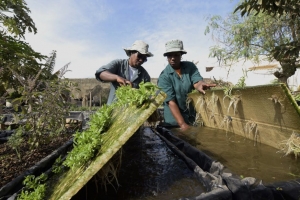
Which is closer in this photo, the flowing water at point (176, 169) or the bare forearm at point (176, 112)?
the flowing water at point (176, 169)

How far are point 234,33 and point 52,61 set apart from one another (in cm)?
1310

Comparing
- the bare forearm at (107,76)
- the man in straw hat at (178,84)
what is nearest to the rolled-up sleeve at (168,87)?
the man in straw hat at (178,84)

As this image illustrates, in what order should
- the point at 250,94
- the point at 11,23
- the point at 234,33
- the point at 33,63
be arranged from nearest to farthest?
1. the point at 250,94
2. the point at 33,63
3. the point at 11,23
4. the point at 234,33

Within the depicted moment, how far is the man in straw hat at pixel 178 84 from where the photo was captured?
13.1 ft

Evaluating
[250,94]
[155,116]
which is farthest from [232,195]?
[250,94]

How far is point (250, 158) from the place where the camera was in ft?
6.11

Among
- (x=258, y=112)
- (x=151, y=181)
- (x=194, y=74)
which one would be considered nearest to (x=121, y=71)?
(x=194, y=74)

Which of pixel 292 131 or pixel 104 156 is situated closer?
pixel 104 156

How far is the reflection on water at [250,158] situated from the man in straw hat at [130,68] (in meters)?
1.47

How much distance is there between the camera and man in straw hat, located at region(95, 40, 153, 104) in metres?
3.36

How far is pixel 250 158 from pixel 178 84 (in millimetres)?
2424

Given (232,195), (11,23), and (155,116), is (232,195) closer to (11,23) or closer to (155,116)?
(155,116)

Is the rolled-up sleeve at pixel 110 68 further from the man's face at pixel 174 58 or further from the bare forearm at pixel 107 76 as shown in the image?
the man's face at pixel 174 58

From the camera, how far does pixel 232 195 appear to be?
117cm
